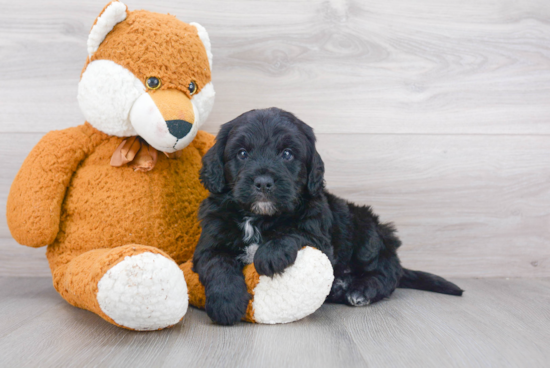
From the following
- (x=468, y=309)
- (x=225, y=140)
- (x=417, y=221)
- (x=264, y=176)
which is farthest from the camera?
(x=417, y=221)

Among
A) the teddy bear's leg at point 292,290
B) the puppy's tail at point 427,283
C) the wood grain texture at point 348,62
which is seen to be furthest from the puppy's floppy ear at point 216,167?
the puppy's tail at point 427,283

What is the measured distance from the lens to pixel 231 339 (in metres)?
1.29

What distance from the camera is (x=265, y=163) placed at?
146 cm

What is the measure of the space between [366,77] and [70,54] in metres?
1.44

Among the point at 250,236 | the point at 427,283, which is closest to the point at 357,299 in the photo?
the point at 427,283

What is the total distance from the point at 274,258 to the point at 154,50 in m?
0.85

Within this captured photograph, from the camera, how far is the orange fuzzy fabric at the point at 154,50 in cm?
155

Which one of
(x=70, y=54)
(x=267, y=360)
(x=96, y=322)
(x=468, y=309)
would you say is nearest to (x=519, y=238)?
(x=468, y=309)

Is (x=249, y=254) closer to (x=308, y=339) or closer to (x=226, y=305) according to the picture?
(x=226, y=305)

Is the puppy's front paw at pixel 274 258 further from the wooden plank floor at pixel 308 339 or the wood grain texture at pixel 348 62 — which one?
the wood grain texture at pixel 348 62

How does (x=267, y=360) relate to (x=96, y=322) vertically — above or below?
above

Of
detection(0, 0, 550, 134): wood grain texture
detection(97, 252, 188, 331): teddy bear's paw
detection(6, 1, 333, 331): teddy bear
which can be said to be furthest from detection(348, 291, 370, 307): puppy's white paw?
detection(0, 0, 550, 134): wood grain texture

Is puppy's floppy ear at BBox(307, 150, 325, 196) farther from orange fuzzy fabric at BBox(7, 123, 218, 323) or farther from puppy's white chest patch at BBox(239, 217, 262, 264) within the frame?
orange fuzzy fabric at BBox(7, 123, 218, 323)

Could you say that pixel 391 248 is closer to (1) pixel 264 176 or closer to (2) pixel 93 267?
(1) pixel 264 176
